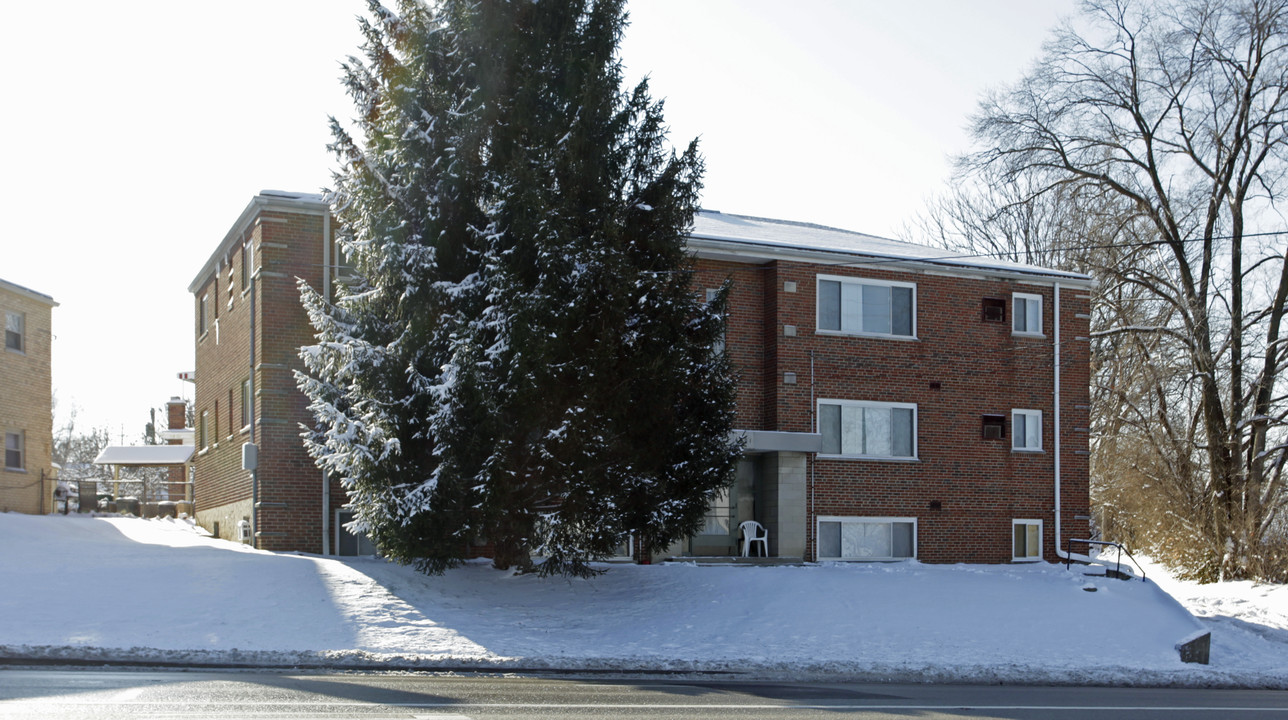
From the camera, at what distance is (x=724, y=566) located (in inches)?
846

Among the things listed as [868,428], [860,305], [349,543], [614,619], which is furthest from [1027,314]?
[349,543]

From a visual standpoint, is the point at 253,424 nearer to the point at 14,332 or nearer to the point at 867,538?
the point at 867,538

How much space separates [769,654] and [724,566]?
19.7 ft

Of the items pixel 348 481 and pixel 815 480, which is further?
pixel 815 480

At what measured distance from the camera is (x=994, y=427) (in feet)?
85.0

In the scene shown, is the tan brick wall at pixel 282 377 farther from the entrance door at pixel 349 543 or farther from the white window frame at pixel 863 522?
the white window frame at pixel 863 522

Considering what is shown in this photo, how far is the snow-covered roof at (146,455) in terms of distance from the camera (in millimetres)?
43375

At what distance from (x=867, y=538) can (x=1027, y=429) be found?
4.93m

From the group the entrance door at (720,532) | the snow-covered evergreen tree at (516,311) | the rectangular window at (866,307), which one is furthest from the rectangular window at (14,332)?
the rectangular window at (866,307)

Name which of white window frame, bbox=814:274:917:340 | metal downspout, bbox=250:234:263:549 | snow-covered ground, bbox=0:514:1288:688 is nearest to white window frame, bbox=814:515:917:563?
snow-covered ground, bbox=0:514:1288:688

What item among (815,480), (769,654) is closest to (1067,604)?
(815,480)

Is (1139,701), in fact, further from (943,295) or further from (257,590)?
(943,295)

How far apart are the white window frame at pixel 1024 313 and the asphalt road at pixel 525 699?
1332 centimetres

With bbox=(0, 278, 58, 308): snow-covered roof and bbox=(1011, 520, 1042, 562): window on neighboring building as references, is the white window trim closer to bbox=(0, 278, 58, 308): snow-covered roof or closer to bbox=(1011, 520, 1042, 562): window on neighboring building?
bbox=(0, 278, 58, 308): snow-covered roof
